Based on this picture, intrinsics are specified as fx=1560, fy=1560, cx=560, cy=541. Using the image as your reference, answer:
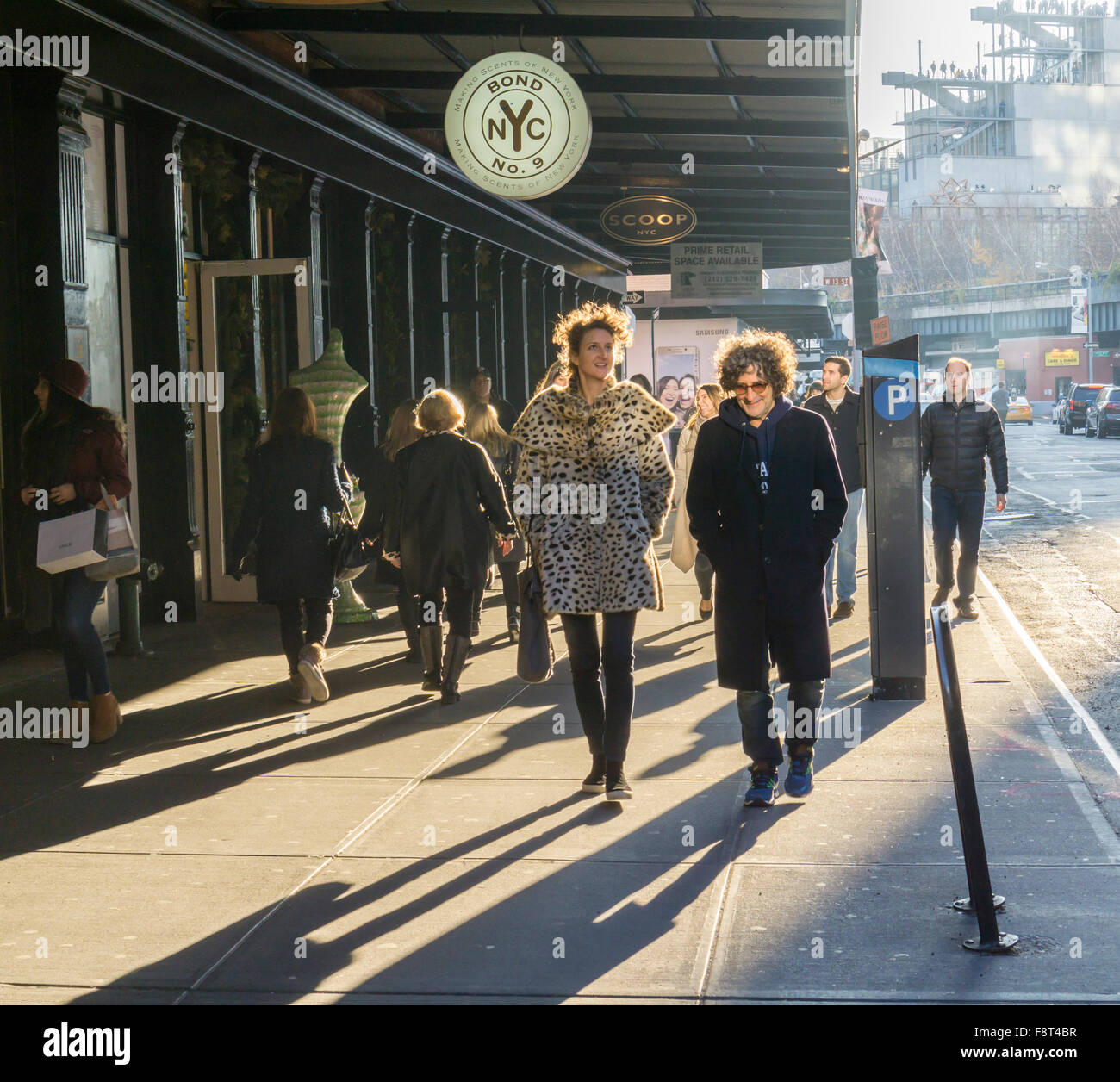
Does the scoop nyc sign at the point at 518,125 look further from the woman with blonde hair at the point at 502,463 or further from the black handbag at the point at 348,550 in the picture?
the black handbag at the point at 348,550

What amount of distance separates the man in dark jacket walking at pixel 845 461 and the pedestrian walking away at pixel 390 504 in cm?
340

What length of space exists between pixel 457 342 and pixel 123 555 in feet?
40.8

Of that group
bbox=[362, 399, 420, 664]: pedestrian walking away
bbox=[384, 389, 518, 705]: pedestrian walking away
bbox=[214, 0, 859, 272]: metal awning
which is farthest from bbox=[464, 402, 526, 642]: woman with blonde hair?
bbox=[214, 0, 859, 272]: metal awning

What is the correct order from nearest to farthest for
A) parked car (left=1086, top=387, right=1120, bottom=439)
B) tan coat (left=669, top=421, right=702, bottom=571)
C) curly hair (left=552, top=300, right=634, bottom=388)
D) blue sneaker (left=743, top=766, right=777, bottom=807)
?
blue sneaker (left=743, top=766, right=777, bottom=807)
curly hair (left=552, top=300, right=634, bottom=388)
tan coat (left=669, top=421, right=702, bottom=571)
parked car (left=1086, top=387, right=1120, bottom=439)

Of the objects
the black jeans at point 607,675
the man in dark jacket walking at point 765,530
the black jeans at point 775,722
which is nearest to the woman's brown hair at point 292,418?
the black jeans at point 607,675

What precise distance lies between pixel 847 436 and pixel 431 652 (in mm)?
4370

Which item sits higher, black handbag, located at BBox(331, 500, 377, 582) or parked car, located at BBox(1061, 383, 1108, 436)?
parked car, located at BBox(1061, 383, 1108, 436)

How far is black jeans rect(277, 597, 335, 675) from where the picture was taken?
8.45m

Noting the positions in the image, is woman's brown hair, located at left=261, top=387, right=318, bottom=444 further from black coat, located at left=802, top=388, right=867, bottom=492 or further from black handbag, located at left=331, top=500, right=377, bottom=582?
black coat, located at left=802, top=388, right=867, bottom=492

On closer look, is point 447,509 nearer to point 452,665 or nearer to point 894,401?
point 452,665

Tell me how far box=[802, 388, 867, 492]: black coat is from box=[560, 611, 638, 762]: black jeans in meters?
5.49

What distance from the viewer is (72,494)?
287 inches

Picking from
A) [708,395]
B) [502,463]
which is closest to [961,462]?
[708,395]

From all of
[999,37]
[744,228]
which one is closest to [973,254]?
[999,37]
